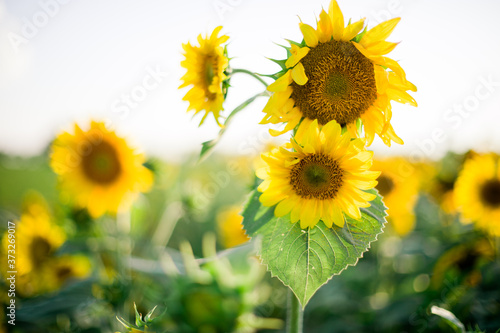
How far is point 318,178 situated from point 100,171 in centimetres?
171

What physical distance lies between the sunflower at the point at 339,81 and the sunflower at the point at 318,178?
54 mm

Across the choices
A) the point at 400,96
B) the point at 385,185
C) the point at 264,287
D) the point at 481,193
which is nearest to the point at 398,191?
the point at 385,185

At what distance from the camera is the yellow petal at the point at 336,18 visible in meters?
0.82

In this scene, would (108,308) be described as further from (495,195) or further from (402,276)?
(495,195)

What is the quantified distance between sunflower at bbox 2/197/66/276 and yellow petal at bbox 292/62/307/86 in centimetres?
231

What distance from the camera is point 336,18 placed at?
82 centimetres

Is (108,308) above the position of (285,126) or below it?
below

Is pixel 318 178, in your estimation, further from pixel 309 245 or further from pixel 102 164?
pixel 102 164

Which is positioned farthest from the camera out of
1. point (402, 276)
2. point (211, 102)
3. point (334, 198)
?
point (402, 276)

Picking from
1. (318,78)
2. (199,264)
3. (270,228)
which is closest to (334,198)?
(270,228)

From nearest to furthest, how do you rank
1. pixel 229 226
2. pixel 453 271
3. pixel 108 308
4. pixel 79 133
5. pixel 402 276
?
1. pixel 108 308
2. pixel 453 271
3. pixel 79 133
4. pixel 402 276
5. pixel 229 226

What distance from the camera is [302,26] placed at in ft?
2.64

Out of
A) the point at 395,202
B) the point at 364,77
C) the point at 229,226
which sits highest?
the point at 364,77

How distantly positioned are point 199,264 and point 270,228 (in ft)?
3.22
